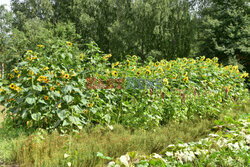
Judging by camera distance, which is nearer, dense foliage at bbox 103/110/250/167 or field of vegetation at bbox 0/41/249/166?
dense foliage at bbox 103/110/250/167

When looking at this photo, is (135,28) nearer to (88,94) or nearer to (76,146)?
(88,94)

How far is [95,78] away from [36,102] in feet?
3.26

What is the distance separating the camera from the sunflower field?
318 centimetres

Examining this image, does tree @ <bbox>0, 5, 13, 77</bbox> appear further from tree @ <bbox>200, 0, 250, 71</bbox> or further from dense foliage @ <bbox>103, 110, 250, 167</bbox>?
dense foliage @ <bbox>103, 110, 250, 167</bbox>

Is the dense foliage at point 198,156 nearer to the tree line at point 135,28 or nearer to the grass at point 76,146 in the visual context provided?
the grass at point 76,146

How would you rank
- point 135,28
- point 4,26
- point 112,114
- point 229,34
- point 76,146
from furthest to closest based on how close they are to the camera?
point 4,26
point 135,28
point 229,34
point 112,114
point 76,146

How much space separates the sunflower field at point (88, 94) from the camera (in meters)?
3.18

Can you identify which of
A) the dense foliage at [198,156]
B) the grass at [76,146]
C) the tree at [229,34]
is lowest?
the grass at [76,146]

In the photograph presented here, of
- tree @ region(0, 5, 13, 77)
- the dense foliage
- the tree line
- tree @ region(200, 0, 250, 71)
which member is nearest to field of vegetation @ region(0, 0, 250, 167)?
the dense foliage

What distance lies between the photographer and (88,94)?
11.6 feet

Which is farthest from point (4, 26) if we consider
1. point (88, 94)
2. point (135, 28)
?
point (88, 94)

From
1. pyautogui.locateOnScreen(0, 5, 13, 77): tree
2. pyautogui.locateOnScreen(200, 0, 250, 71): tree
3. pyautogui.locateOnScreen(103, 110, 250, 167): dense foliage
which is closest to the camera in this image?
pyautogui.locateOnScreen(103, 110, 250, 167): dense foliage

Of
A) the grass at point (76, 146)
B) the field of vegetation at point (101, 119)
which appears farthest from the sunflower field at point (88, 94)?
the grass at point (76, 146)

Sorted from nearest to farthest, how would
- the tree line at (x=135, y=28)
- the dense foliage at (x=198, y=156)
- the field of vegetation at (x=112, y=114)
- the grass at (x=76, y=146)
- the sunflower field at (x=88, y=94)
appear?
the dense foliage at (x=198, y=156), the grass at (x=76, y=146), the field of vegetation at (x=112, y=114), the sunflower field at (x=88, y=94), the tree line at (x=135, y=28)
